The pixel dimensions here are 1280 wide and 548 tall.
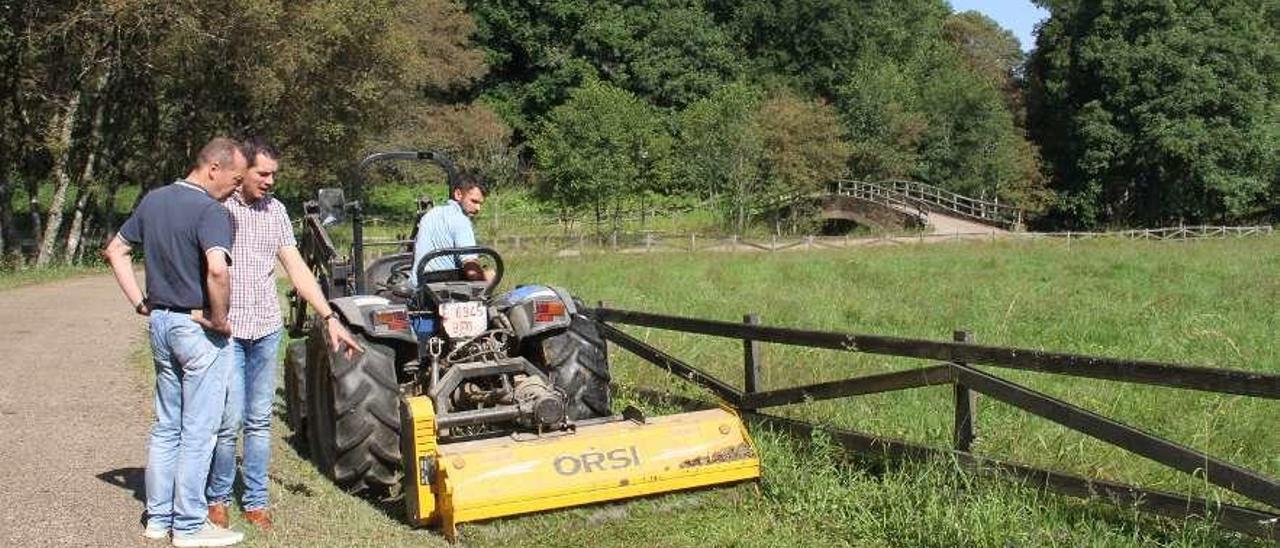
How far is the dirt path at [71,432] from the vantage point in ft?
18.0

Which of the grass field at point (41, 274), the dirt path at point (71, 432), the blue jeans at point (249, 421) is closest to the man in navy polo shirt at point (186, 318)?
the blue jeans at point (249, 421)

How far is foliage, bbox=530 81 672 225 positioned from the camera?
4325 centimetres

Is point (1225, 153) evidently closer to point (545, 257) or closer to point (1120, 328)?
point (545, 257)

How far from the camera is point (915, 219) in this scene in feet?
165

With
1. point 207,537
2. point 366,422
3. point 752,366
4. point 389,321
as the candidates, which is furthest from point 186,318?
point 752,366

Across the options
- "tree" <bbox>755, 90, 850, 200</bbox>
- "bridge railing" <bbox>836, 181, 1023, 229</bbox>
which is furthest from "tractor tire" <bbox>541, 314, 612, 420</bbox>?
"bridge railing" <bbox>836, 181, 1023, 229</bbox>

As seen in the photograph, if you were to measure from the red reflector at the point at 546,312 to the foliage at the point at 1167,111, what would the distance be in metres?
49.0

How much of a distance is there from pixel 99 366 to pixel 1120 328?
10.9 meters

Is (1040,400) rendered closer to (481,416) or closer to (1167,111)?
(481,416)

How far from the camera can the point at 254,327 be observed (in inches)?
214

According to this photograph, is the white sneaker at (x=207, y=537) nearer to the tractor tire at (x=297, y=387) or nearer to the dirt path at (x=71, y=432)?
the dirt path at (x=71, y=432)

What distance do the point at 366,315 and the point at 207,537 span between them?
161 cm

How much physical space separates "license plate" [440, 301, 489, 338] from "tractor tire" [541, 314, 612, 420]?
0.44 meters

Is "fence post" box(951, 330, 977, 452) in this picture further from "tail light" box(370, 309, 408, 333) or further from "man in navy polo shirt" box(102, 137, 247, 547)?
"man in navy polo shirt" box(102, 137, 247, 547)
